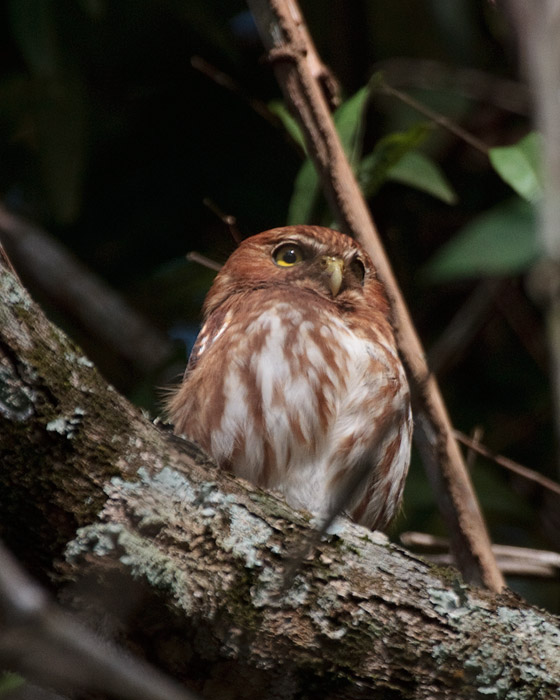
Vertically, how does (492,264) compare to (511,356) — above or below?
below

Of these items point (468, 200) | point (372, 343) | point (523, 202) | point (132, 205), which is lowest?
point (372, 343)

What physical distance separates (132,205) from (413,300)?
5.58 ft

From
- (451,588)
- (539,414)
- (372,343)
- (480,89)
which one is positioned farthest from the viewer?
(539,414)

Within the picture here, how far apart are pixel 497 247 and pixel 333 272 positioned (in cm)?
74

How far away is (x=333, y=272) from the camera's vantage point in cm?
378

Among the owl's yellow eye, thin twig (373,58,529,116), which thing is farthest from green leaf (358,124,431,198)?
thin twig (373,58,529,116)

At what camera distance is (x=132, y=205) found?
5.47m

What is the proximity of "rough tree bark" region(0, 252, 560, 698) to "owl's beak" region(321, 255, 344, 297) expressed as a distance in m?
1.45

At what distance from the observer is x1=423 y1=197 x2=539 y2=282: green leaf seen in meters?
3.12

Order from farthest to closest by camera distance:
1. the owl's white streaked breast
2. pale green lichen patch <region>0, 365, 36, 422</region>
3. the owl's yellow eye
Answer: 1. the owl's yellow eye
2. the owl's white streaked breast
3. pale green lichen patch <region>0, 365, 36, 422</region>

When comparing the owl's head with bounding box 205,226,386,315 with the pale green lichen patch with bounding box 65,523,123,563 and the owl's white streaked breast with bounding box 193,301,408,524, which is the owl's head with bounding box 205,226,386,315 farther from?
the pale green lichen patch with bounding box 65,523,123,563

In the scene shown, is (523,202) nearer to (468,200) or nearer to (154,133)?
(468,200)

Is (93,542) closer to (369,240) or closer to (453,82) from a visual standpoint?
(369,240)

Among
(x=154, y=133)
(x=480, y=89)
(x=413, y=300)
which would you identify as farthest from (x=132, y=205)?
(x=480, y=89)
